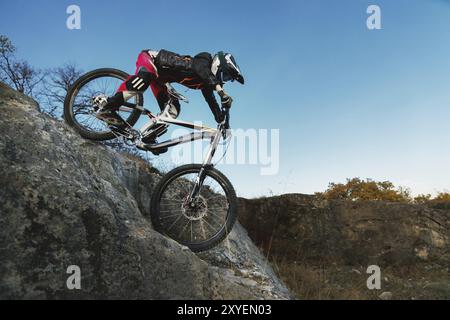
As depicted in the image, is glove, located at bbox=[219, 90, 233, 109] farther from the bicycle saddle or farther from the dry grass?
the dry grass

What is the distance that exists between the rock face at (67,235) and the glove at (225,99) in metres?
1.94

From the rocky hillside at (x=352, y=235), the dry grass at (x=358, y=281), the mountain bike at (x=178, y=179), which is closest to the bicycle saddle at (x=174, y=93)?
the mountain bike at (x=178, y=179)

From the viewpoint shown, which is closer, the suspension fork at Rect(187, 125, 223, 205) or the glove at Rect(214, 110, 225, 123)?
the suspension fork at Rect(187, 125, 223, 205)

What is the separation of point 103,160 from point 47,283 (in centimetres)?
252

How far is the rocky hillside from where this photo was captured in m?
8.70

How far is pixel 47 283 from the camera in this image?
2963 mm

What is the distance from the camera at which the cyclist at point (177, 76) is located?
5.29 m

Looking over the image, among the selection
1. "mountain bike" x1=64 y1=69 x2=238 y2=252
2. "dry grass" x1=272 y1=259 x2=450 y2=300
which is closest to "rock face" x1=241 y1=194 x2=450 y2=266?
"dry grass" x1=272 y1=259 x2=450 y2=300

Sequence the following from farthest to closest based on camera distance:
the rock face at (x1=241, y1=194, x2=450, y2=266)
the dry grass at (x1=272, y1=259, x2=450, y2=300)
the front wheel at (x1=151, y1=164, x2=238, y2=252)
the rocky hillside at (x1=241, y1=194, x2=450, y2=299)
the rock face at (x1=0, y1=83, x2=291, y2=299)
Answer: the rock face at (x1=241, y1=194, x2=450, y2=266), the rocky hillside at (x1=241, y1=194, x2=450, y2=299), the dry grass at (x1=272, y1=259, x2=450, y2=300), the front wheel at (x1=151, y1=164, x2=238, y2=252), the rock face at (x1=0, y1=83, x2=291, y2=299)

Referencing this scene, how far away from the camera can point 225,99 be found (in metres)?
5.25

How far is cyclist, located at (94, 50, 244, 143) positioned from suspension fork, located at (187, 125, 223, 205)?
26cm

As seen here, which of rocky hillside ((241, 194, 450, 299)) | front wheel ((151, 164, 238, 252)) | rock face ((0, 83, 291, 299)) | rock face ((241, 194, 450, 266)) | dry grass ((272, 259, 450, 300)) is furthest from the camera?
rock face ((241, 194, 450, 266))

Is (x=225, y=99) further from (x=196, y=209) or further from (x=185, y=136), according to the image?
(x=196, y=209)
